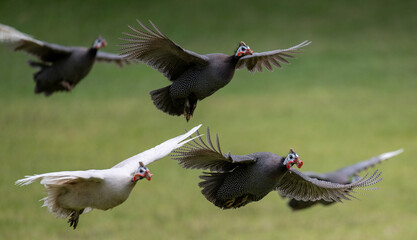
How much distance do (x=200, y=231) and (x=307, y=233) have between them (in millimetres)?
972

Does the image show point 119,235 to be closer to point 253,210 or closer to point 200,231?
point 200,231

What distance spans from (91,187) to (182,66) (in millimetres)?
670

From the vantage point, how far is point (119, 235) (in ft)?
22.9

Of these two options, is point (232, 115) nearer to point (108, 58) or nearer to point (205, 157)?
point (108, 58)

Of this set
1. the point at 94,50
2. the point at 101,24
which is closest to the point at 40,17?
the point at 101,24

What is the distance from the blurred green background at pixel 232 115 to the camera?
24.4 ft

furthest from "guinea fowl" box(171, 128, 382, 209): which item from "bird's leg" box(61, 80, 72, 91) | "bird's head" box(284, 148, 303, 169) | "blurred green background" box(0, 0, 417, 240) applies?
"blurred green background" box(0, 0, 417, 240)

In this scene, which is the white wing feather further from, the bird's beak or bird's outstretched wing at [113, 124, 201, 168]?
the bird's beak

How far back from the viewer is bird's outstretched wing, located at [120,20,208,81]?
124 inches

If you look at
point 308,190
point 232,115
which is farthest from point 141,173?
point 232,115

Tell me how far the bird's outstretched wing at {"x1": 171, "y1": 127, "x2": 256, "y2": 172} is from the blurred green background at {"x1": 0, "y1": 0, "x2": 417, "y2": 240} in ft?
13.0

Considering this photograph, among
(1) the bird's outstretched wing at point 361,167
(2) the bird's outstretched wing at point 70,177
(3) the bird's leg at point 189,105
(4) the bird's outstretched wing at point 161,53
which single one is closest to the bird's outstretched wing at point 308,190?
(3) the bird's leg at point 189,105

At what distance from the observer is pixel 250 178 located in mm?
3053

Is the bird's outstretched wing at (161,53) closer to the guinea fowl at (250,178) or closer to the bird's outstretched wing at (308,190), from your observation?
the guinea fowl at (250,178)
